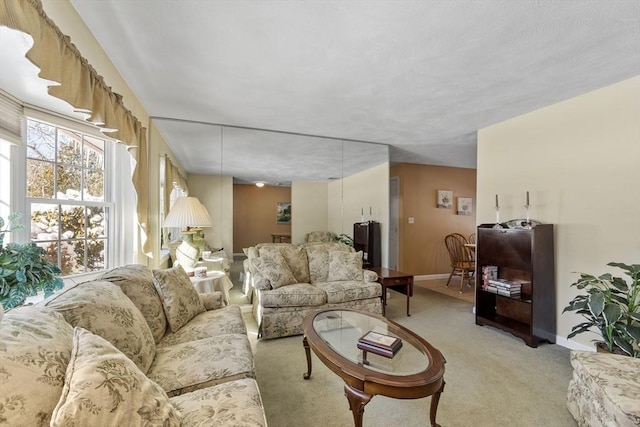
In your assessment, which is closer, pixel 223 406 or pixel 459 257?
pixel 223 406

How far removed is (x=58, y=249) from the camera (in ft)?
6.38

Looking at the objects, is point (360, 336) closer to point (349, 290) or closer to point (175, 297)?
point (349, 290)

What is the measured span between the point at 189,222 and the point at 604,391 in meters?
3.31

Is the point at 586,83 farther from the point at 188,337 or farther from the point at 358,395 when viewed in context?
the point at 188,337

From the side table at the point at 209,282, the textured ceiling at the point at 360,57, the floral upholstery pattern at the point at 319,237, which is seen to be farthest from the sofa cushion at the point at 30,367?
the floral upholstery pattern at the point at 319,237

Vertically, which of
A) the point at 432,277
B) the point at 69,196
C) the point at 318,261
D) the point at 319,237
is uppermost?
the point at 69,196

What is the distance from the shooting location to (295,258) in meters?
3.41

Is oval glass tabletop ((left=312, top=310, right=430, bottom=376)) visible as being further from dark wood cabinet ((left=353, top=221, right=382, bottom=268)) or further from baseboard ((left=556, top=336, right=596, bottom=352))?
dark wood cabinet ((left=353, top=221, right=382, bottom=268))

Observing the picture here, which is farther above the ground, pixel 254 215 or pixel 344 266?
pixel 254 215

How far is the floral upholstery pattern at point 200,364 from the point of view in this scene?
129 centimetres

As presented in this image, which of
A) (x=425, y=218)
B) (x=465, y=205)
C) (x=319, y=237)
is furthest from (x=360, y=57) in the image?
(x=465, y=205)

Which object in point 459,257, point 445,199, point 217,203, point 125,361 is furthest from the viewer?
point 445,199

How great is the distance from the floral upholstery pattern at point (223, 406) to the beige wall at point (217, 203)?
8.68 ft

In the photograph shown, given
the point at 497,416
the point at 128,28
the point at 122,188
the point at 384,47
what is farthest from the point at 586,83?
the point at 122,188
